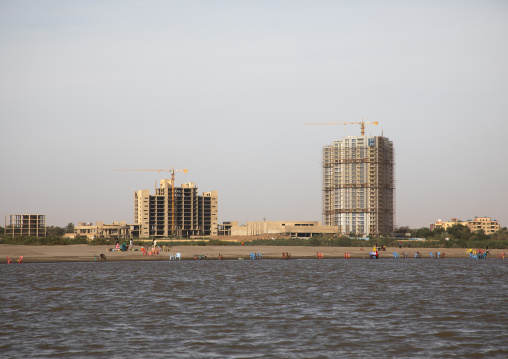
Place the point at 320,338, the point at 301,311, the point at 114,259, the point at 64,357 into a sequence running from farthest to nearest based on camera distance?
the point at 114,259
the point at 301,311
the point at 320,338
the point at 64,357

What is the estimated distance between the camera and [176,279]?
6931cm

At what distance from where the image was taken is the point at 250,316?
41.8 meters

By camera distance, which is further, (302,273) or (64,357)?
(302,273)

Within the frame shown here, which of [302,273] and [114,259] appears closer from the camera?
[302,273]

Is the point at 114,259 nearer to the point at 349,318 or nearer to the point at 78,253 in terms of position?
the point at 78,253

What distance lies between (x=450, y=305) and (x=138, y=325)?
82.3ft

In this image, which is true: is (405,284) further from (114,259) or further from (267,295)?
(114,259)

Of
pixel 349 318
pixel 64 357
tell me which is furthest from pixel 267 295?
pixel 64 357

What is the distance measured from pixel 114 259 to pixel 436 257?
66893 millimetres

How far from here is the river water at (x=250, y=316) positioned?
30.8m

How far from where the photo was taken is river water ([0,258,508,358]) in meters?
30.8

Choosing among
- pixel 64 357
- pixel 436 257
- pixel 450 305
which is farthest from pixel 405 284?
pixel 436 257

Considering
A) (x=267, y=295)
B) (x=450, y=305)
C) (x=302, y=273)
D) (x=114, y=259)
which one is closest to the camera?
(x=450, y=305)

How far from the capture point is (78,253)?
3868 inches
